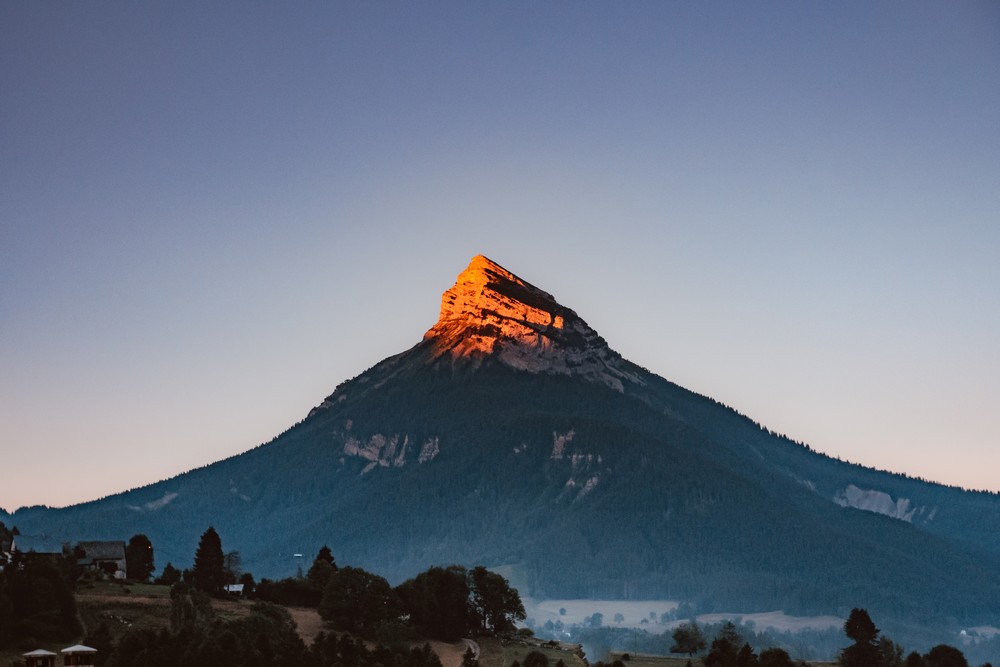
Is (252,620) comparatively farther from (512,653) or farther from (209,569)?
(512,653)

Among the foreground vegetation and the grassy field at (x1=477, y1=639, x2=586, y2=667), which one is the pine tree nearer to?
the foreground vegetation

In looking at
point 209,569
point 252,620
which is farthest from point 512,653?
point 209,569

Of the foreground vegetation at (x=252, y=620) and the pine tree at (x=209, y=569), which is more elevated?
the pine tree at (x=209, y=569)

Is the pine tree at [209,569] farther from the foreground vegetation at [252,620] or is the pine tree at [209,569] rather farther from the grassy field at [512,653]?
the grassy field at [512,653]

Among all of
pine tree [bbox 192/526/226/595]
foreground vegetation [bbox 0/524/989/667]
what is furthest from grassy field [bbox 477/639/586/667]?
pine tree [bbox 192/526/226/595]

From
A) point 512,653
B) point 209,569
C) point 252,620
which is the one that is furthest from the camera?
point 209,569

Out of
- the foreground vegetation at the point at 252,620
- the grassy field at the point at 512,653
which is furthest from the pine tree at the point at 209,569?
the grassy field at the point at 512,653

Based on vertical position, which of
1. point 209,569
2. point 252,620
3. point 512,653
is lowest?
point 512,653

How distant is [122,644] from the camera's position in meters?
142

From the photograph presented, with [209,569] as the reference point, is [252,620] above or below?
below

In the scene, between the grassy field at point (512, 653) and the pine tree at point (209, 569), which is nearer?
the grassy field at point (512, 653)

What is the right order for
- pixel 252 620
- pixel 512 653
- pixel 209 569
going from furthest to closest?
pixel 209 569 → pixel 512 653 → pixel 252 620

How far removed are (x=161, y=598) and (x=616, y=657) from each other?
5294 cm

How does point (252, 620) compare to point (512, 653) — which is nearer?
point (252, 620)
